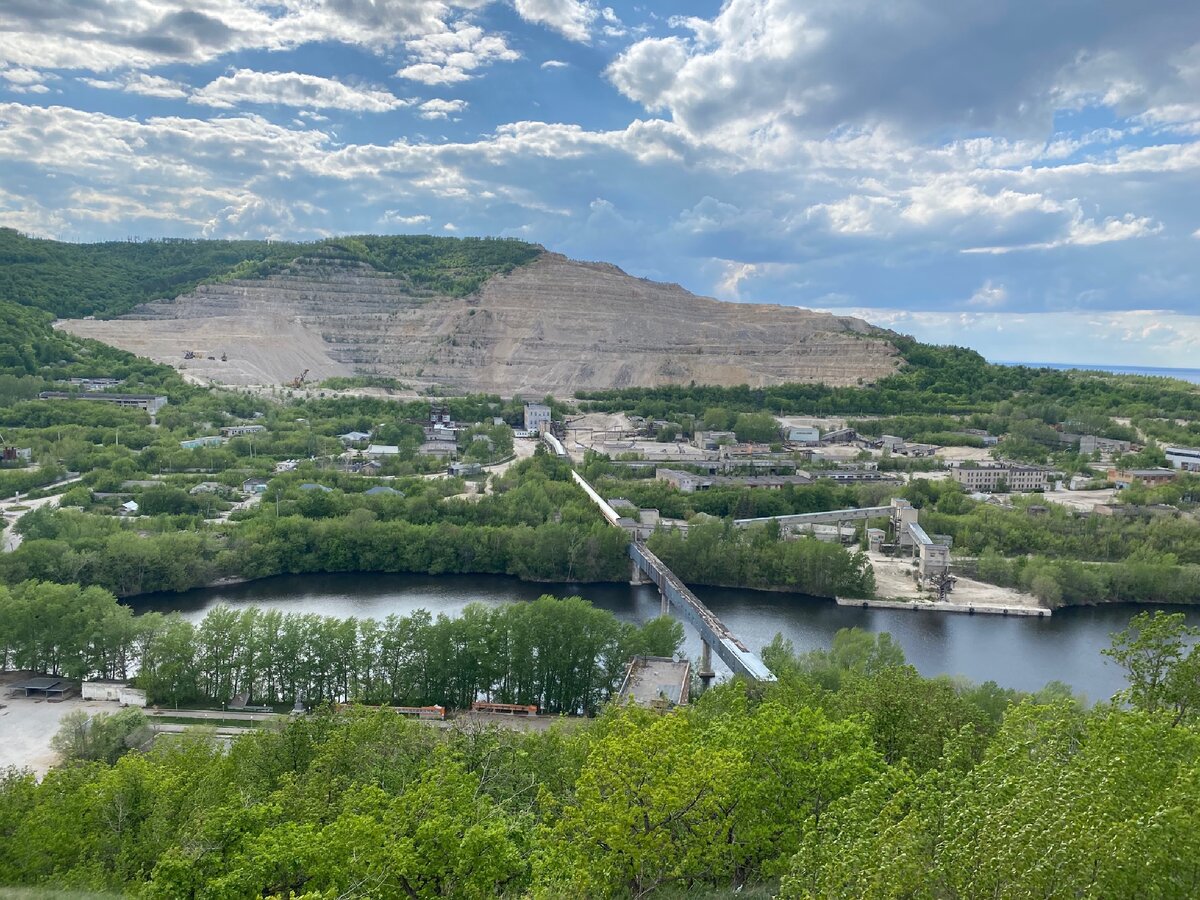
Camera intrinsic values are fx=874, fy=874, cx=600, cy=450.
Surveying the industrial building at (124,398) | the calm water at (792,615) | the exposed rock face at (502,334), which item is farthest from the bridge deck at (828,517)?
the exposed rock face at (502,334)

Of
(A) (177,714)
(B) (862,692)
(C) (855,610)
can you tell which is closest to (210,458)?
(A) (177,714)

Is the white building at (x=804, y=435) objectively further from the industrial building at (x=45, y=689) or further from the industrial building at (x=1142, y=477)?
the industrial building at (x=45, y=689)

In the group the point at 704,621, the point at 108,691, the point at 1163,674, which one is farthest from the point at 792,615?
the point at 108,691

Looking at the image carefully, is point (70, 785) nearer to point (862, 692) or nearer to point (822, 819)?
point (822, 819)

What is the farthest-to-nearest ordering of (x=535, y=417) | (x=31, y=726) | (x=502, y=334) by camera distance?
(x=502, y=334)
(x=535, y=417)
(x=31, y=726)

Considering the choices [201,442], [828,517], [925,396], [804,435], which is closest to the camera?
[828,517]

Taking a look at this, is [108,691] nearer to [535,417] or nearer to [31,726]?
[31,726]
